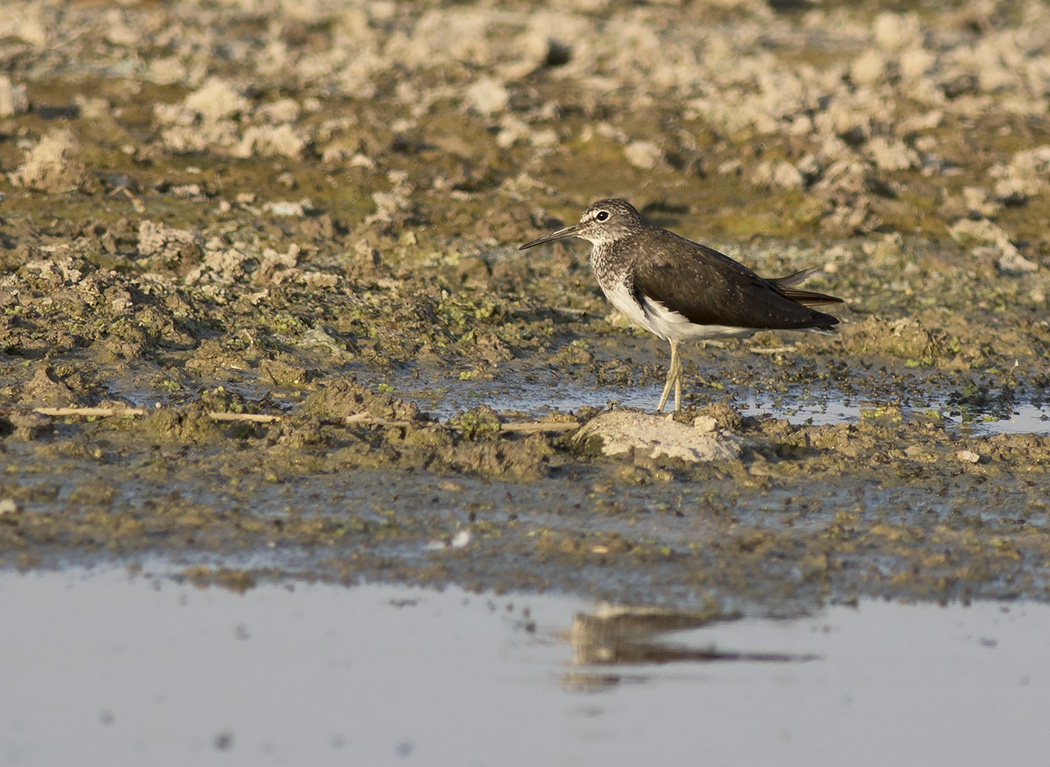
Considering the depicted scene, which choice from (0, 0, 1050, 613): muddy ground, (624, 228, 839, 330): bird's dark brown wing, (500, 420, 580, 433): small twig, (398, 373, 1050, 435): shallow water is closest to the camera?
(0, 0, 1050, 613): muddy ground

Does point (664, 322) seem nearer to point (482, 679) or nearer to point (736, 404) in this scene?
point (736, 404)

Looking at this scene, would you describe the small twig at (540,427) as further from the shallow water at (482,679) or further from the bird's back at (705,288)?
the shallow water at (482,679)

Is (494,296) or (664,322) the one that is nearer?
(664,322)

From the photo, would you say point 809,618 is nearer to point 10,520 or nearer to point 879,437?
point 879,437

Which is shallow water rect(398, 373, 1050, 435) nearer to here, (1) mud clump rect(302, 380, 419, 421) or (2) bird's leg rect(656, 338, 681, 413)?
(2) bird's leg rect(656, 338, 681, 413)

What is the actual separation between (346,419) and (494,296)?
3241 millimetres

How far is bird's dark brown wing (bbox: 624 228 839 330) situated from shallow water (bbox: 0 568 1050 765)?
3004mm

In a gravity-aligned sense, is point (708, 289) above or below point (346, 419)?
above

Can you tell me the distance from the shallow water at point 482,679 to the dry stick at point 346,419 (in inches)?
71.4

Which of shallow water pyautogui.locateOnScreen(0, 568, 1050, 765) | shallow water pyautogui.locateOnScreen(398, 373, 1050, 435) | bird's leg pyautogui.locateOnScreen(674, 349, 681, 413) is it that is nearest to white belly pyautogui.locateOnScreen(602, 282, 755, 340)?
bird's leg pyautogui.locateOnScreen(674, 349, 681, 413)

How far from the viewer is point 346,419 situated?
8008mm

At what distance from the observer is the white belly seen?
8.87 metres

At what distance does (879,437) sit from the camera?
845cm

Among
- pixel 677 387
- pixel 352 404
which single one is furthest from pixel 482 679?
pixel 677 387
